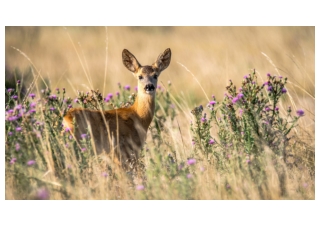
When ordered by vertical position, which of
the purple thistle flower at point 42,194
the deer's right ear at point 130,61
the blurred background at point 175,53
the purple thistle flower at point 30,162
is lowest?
the purple thistle flower at point 42,194

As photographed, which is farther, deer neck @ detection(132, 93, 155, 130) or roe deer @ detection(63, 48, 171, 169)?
deer neck @ detection(132, 93, 155, 130)

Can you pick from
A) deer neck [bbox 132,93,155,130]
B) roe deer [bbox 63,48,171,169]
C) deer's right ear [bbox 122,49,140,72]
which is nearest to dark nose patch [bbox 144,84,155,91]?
roe deer [bbox 63,48,171,169]

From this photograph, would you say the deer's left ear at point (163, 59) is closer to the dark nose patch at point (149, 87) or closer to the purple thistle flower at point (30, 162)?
the dark nose patch at point (149, 87)

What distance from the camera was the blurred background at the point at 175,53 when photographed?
13.7 metres

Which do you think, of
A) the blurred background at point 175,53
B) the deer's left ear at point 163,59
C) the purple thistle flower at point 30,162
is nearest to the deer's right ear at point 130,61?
the deer's left ear at point 163,59

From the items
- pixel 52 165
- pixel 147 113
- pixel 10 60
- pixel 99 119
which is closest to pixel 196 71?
pixel 10 60

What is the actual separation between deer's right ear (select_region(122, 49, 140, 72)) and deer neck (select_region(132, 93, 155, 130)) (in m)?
0.52

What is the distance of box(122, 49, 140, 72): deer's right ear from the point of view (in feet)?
27.1

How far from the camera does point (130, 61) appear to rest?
8320 millimetres

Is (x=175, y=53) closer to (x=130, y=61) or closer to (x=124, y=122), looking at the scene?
(x=130, y=61)

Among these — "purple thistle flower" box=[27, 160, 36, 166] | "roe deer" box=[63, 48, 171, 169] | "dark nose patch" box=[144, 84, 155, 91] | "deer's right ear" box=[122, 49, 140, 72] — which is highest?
"deer's right ear" box=[122, 49, 140, 72]

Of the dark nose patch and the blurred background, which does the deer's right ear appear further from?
the blurred background
